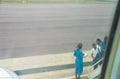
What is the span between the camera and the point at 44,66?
390 cm

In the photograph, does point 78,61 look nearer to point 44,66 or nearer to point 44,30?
point 44,66

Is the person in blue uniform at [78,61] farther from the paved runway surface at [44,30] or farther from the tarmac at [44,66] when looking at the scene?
the paved runway surface at [44,30]

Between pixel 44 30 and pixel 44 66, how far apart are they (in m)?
3.24

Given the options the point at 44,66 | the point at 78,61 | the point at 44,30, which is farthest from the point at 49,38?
the point at 78,61

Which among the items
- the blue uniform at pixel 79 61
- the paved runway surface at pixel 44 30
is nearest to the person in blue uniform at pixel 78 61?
the blue uniform at pixel 79 61

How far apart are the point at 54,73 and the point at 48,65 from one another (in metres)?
0.49

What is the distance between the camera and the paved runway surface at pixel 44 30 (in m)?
5.01

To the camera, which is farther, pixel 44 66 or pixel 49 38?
pixel 49 38

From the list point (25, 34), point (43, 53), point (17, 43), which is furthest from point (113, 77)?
point (25, 34)

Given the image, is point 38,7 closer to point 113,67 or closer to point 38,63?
point 38,63

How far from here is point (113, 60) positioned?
3.32 feet

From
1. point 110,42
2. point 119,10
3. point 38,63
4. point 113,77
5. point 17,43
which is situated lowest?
point 17,43

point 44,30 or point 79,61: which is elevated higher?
point 79,61

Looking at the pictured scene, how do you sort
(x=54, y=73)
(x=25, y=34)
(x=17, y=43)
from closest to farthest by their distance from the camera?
(x=54, y=73) < (x=17, y=43) < (x=25, y=34)
